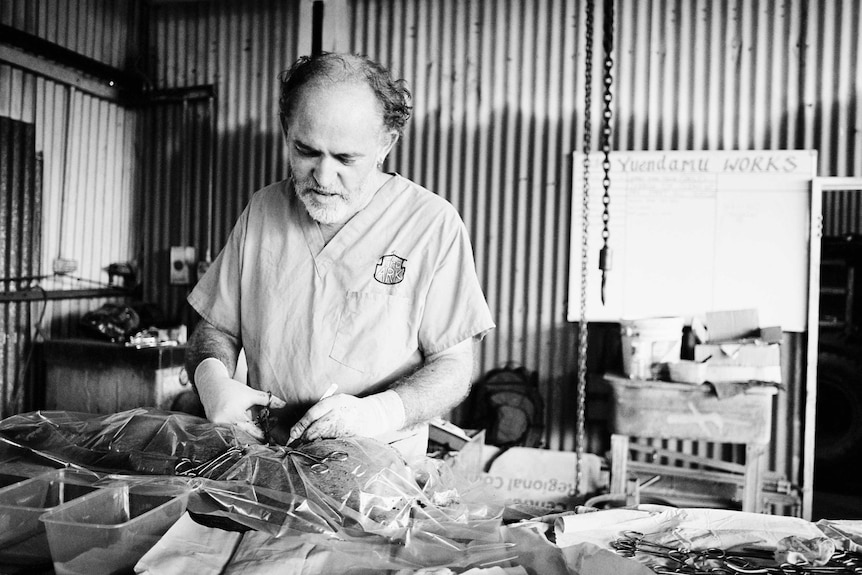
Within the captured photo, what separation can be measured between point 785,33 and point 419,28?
2.58m

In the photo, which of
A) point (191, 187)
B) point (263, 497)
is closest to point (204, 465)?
point (263, 497)

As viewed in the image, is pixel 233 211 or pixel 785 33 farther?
pixel 233 211

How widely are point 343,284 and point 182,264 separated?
411cm

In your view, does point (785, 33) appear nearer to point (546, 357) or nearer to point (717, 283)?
point (717, 283)

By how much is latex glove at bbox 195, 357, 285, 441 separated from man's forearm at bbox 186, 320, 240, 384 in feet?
0.33

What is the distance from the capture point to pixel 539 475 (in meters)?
4.30

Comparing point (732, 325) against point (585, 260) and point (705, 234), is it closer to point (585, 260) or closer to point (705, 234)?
point (705, 234)

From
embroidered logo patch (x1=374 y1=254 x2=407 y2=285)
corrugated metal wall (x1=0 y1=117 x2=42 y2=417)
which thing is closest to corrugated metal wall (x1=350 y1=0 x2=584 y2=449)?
corrugated metal wall (x1=0 y1=117 x2=42 y2=417)

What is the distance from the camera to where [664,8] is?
4605 millimetres

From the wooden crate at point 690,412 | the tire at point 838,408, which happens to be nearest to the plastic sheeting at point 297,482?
the wooden crate at point 690,412

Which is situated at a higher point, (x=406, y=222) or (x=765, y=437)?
(x=406, y=222)

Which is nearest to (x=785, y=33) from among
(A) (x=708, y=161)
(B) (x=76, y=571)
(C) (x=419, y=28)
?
(A) (x=708, y=161)

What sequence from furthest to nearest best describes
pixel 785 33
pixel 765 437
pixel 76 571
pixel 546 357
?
1. pixel 546 357
2. pixel 785 33
3. pixel 765 437
4. pixel 76 571

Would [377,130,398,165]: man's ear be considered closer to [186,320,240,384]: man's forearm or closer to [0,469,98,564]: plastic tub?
[186,320,240,384]: man's forearm
